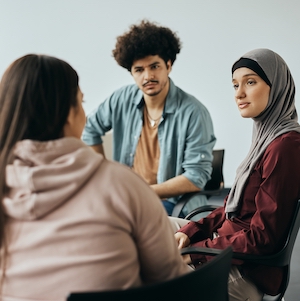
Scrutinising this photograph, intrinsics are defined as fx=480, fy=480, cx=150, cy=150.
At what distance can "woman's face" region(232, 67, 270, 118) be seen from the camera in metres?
1.75

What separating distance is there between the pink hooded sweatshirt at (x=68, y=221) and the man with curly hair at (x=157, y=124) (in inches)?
59.0

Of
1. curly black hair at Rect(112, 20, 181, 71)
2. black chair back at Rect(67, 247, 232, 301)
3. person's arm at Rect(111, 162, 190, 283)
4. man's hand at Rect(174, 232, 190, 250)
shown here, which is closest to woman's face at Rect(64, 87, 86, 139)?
person's arm at Rect(111, 162, 190, 283)

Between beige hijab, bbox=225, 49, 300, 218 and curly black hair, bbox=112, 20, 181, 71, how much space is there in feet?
3.42

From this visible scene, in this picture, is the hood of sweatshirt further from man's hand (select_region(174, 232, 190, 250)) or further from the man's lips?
the man's lips

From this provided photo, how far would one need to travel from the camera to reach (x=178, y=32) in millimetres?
4543

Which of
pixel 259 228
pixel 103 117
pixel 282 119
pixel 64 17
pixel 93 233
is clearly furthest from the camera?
pixel 64 17

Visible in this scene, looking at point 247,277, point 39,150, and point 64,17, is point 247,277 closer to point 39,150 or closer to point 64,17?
point 39,150

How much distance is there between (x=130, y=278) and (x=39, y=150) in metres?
0.34

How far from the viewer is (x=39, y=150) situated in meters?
1.02

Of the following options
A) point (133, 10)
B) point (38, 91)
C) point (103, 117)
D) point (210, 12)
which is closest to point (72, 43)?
point (133, 10)

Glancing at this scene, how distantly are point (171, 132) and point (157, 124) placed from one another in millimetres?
122

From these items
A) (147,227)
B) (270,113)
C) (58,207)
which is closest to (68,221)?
(58,207)

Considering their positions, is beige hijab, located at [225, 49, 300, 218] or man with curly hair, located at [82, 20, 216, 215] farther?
man with curly hair, located at [82, 20, 216, 215]

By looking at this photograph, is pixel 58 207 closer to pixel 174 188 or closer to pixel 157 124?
pixel 174 188
